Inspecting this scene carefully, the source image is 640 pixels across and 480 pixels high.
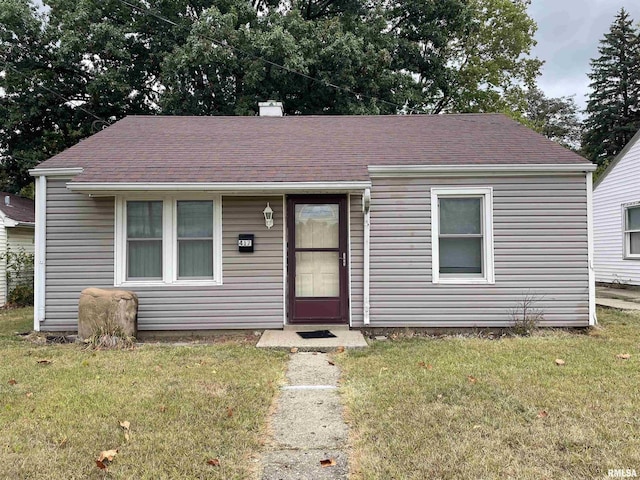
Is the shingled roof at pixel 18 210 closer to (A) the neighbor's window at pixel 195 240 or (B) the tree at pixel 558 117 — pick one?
(A) the neighbor's window at pixel 195 240

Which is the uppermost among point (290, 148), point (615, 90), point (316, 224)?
point (615, 90)

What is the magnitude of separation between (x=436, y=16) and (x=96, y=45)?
13066 mm

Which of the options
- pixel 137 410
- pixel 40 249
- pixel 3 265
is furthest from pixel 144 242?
pixel 3 265

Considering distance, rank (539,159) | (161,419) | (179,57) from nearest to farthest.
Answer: (161,419)
(539,159)
(179,57)

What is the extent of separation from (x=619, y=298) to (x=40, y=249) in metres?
11.7

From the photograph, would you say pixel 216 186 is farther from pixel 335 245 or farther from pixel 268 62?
pixel 268 62

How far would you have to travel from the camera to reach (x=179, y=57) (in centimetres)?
1398

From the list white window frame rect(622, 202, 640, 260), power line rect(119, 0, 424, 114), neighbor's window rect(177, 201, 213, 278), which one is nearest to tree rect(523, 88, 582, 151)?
power line rect(119, 0, 424, 114)

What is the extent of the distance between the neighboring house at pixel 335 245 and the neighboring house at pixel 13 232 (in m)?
5.29

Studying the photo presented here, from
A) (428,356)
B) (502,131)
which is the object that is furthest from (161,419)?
(502,131)

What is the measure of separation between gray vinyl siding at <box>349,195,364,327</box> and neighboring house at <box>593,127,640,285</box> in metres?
8.83

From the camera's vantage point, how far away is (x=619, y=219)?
38.1 feet

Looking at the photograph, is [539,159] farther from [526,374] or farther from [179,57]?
[179,57]

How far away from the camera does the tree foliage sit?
14312 mm
